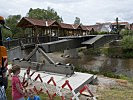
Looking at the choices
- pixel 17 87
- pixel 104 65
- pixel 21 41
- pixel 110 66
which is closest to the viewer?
pixel 17 87

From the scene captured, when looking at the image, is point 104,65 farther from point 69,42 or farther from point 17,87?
point 17,87

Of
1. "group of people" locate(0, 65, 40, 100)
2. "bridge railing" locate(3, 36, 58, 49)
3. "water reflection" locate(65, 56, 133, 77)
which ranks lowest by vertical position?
"water reflection" locate(65, 56, 133, 77)

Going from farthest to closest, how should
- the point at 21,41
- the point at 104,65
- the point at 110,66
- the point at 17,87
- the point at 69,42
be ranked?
the point at 104,65, the point at 110,66, the point at 21,41, the point at 69,42, the point at 17,87

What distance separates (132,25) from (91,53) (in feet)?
142

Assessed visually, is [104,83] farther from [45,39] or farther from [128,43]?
[128,43]

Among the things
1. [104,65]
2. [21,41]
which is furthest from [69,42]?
[104,65]

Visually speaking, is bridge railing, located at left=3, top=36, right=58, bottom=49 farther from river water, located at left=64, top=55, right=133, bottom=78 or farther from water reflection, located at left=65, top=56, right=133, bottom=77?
water reflection, located at left=65, top=56, right=133, bottom=77

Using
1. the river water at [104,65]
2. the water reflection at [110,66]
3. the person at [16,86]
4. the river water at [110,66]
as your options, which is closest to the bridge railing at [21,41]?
the river water at [104,65]

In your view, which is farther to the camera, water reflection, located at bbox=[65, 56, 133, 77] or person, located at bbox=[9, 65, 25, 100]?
water reflection, located at bbox=[65, 56, 133, 77]

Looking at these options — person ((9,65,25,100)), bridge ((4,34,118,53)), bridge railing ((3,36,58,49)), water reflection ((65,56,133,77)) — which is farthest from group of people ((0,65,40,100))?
bridge railing ((3,36,58,49))

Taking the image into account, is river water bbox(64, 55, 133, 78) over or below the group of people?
below

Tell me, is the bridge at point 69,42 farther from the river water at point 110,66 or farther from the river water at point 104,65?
the river water at point 110,66

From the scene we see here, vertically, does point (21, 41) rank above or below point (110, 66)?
above

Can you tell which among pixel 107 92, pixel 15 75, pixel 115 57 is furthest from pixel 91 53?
pixel 15 75
